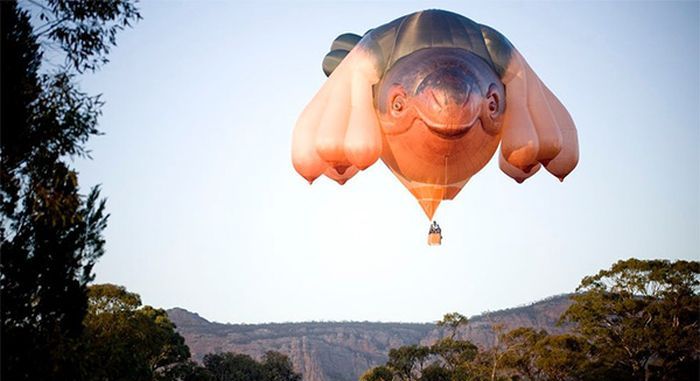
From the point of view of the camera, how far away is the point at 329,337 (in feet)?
402

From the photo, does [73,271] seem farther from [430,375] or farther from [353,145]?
[430,375]

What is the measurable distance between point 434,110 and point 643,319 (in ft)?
84.9

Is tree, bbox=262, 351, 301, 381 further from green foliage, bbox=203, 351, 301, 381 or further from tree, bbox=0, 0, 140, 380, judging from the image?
tree, bbox=0, 0, 140, 380

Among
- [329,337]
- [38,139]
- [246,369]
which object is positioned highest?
[329,337]

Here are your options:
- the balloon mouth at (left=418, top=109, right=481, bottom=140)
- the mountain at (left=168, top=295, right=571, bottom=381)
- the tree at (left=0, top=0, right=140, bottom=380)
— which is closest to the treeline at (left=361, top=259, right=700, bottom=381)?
the balloon mouth at (left=418, top=109, right=481, bottom=140)

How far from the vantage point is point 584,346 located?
35.6m

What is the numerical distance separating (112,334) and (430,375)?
62.2 feet

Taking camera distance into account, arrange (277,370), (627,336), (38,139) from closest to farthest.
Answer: (38,139), (627,336), (277,370)

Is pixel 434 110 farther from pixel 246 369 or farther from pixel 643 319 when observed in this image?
pixel 246 369

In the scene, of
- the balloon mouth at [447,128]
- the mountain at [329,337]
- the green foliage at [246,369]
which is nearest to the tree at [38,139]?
the balloon mouth at [447,128]

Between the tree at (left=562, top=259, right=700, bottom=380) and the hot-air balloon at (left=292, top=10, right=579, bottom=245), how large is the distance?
2250cm

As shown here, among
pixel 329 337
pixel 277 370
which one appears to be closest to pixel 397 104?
pixel 277 370

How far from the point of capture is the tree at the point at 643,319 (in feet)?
107

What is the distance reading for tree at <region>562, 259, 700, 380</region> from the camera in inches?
1284
